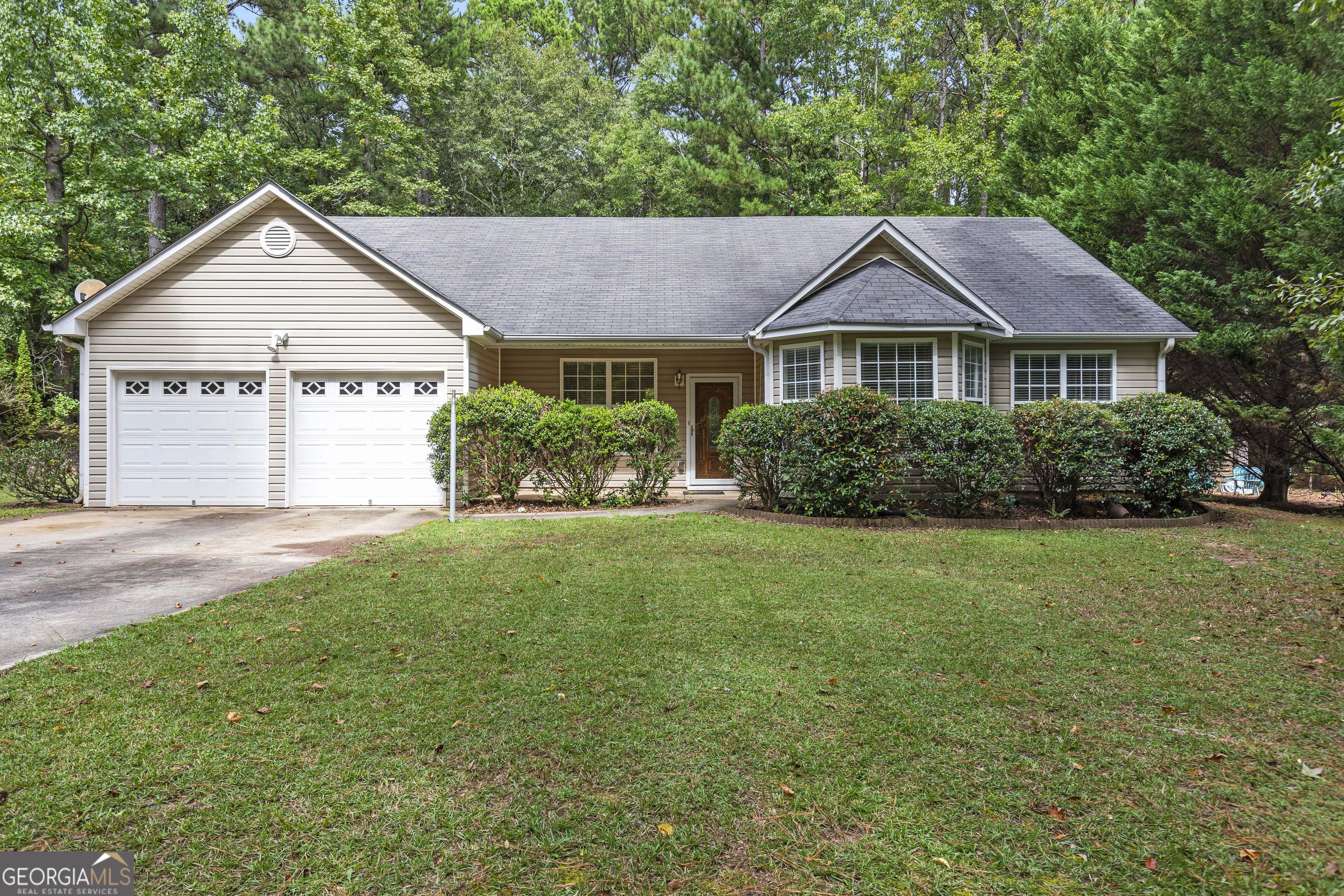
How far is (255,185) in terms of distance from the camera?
22.5 meters

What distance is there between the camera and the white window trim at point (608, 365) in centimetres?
1395

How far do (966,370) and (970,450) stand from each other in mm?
2233

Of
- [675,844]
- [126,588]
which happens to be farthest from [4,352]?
[675,844]

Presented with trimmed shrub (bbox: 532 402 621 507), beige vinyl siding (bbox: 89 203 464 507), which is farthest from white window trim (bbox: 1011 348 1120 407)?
beige vinyl siding (bbox: 89 203 464 507)

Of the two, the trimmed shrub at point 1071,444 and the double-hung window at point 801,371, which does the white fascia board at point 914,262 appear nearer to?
→ the double-hung window at point 801,371

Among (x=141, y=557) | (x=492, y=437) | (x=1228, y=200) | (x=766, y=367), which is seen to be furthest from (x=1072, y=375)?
(x=141, y=557)

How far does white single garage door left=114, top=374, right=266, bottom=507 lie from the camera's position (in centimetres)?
Answer: 1160

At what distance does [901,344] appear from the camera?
36.8 feet

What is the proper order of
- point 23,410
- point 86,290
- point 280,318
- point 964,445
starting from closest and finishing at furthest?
1. point 964,445
2. point 280,318
3. point 86,290
4. point 23,410

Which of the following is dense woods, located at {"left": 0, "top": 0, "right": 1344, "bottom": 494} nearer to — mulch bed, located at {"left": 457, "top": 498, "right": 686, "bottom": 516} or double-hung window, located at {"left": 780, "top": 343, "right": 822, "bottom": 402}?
double-hung window, located at {"left": 780, "top": 343, "right": 822, "bottom": 402}

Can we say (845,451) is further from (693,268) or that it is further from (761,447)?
(693,268)

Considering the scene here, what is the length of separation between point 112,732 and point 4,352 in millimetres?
20595

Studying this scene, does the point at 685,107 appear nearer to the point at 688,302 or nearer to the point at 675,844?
the point at 688,302

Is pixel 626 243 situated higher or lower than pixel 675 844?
higher
